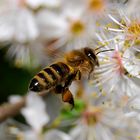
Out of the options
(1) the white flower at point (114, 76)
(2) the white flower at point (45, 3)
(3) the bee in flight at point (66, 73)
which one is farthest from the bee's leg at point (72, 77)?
(2) the white flower at point (45, 3)

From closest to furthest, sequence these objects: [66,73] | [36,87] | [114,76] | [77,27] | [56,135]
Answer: [36,87] < [66,73] < [114,76] < [56,135] < [77,27]

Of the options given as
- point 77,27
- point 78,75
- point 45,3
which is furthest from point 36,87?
point 77,27

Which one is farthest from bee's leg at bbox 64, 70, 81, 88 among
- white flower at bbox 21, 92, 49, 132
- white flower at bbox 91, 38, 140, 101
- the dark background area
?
the dark background area

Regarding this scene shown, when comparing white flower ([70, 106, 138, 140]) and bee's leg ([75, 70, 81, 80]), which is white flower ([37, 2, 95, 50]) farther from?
bee's leg ([75, 70, 81, 80])

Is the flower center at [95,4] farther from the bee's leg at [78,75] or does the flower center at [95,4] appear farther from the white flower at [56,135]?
the bee's leg at [78,75]

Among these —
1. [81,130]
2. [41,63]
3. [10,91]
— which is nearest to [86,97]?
[81,130]

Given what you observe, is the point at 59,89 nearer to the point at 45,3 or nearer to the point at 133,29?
the point at 133,29
